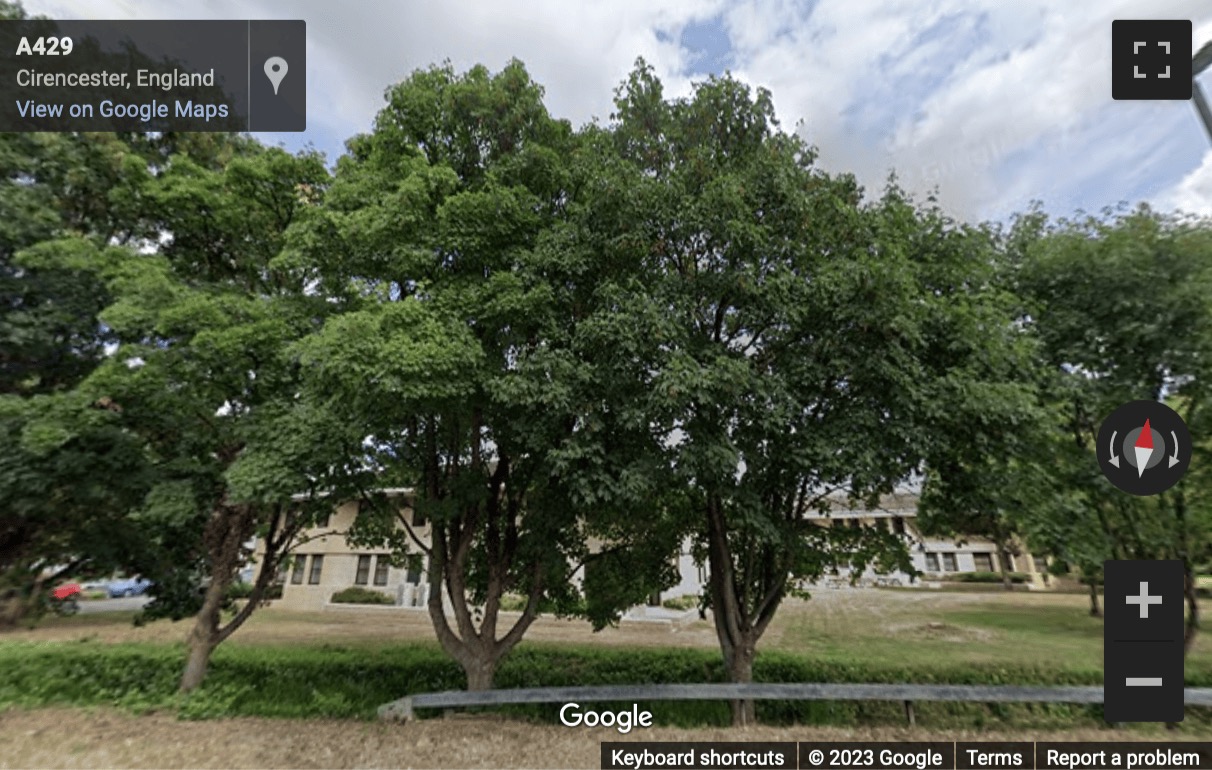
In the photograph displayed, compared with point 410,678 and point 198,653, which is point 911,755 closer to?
point 410,678

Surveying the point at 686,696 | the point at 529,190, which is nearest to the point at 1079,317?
the point at 686,696

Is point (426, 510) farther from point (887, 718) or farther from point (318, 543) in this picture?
point (318, 543)

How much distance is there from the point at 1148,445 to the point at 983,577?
137 ft

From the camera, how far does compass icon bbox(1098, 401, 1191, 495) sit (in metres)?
5.94

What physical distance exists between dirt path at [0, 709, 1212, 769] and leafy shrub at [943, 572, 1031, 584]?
121 ft

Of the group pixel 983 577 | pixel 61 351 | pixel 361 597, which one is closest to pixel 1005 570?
pixel 983 577

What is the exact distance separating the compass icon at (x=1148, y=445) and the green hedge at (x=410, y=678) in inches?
187

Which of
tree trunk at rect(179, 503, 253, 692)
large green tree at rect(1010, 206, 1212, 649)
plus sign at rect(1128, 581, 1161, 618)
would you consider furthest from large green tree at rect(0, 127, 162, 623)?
large green tree at rect(1010, 206, 1212, 649)

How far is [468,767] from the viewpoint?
6242 millimetres

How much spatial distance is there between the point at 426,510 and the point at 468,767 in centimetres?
412

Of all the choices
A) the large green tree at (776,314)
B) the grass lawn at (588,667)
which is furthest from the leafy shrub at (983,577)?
the large green tree at (776,314)

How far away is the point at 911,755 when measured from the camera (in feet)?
20.1

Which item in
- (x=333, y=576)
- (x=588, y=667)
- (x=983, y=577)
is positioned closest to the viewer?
(x=588, y=667)

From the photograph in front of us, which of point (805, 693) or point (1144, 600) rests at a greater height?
point (1144, 600)
